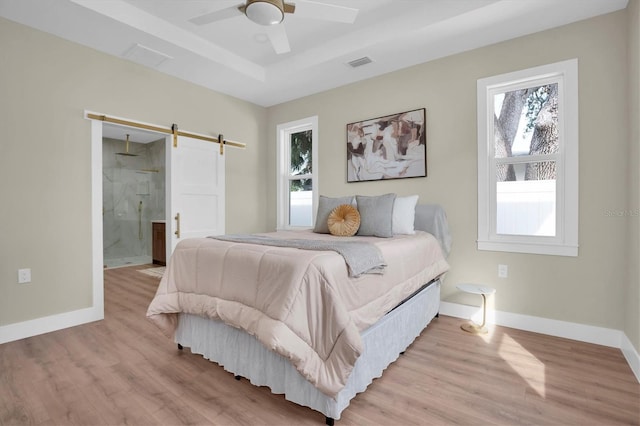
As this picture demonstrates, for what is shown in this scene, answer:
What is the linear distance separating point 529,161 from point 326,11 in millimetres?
2189

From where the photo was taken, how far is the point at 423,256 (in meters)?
2.65

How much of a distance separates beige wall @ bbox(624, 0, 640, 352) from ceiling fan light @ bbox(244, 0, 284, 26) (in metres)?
2.36

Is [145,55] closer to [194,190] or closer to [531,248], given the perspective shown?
[194,190]

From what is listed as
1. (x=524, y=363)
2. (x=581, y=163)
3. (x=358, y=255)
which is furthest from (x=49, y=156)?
(x=581, y=163)

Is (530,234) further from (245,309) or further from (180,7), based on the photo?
(180,7)

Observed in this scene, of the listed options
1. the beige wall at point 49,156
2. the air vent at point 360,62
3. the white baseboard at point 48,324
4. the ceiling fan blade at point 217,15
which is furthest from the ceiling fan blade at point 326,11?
the white baseboard at point 48,324

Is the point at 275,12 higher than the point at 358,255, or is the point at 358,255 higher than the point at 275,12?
the point at 275,12

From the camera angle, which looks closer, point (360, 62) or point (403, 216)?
point (403, 216)

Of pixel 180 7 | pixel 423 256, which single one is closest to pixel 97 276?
pixel 180 7

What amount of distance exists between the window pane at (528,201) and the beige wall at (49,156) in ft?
12.6

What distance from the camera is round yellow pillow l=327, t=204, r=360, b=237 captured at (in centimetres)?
297

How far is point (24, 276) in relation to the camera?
107 inches

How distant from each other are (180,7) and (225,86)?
1351 millimetres

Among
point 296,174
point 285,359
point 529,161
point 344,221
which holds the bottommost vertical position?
point 285,359
